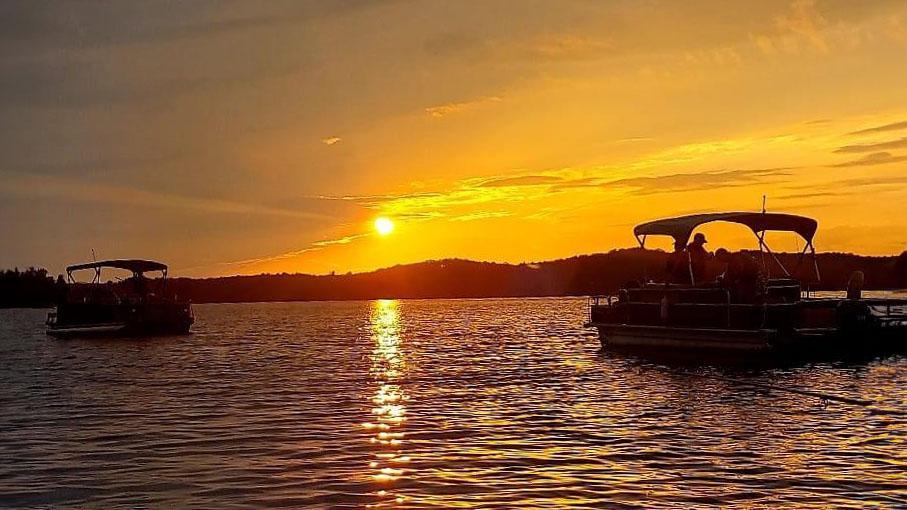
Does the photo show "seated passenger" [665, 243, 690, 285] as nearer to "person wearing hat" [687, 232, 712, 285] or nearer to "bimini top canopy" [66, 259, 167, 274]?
"person wearing hat" [687, 232, 712, 285]

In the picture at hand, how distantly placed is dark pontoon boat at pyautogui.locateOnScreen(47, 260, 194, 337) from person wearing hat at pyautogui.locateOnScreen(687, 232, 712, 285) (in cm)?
3604

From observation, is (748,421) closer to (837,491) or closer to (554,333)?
(837,491)

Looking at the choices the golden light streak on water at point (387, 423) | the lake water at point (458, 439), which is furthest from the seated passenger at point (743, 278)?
the golden light streak on water at point (387, 423)

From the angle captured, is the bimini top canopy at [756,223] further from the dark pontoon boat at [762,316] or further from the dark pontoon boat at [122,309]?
the dark pontoon boat at [122,309]

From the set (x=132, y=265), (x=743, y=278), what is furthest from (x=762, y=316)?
(x=132, y=265)

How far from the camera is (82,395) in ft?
92.2

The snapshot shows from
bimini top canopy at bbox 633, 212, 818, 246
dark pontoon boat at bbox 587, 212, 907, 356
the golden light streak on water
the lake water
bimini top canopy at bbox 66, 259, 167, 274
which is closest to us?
the lake water

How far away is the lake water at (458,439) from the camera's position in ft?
43.7

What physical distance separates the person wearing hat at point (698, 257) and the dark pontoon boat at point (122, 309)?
→ 118 feet

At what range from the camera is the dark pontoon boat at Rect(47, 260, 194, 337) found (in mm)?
58719

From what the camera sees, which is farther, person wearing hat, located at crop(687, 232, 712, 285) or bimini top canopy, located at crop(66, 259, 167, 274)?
bimini top canopy, located at crop(66, 259, 167, 274)

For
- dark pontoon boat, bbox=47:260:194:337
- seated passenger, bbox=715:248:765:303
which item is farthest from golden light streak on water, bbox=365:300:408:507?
dark pontoon boat, bbox=47:260:194:337

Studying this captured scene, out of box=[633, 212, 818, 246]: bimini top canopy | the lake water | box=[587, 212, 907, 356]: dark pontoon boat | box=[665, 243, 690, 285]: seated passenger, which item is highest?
box=[633, 212, 818, 246]: bimini top canopy

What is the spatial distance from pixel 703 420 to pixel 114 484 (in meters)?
11.8
